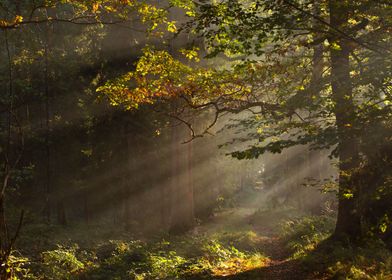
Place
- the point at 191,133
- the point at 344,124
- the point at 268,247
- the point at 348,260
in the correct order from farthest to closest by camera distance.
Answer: the point at 191,133
the point at 268,247
the point at 348,260
the point at 344,124

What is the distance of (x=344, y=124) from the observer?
8.11 metres

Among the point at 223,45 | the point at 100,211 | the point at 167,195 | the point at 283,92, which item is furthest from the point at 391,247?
the point at 100,211

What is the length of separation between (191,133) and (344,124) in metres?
12.0

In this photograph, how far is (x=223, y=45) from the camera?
295 inches

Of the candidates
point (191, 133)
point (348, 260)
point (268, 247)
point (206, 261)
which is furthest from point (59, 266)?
point (191, 133)

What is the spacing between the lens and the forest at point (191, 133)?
7762 millimetres

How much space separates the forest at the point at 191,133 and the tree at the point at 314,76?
55 millimetres

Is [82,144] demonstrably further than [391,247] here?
Yes

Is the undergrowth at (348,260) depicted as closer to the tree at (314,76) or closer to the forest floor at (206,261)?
the forest floor at (206,261)

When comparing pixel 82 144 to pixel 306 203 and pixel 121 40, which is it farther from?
pixel 306 203

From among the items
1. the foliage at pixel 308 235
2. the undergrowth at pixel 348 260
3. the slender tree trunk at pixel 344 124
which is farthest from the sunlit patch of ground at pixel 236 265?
the slender tree trunk at pixel 344 124

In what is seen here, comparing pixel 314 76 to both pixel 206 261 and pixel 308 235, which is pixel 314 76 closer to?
pixel 206 261

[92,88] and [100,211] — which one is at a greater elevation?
[92,88]

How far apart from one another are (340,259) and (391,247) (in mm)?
2359
